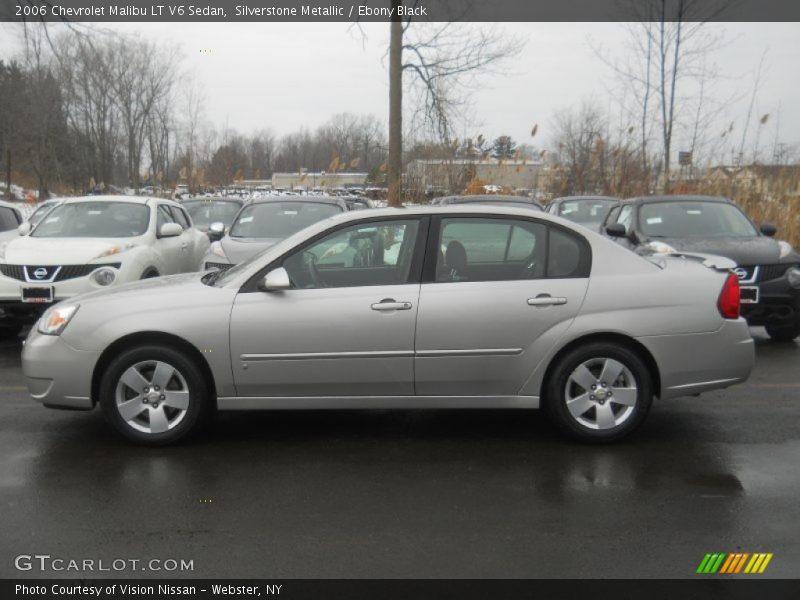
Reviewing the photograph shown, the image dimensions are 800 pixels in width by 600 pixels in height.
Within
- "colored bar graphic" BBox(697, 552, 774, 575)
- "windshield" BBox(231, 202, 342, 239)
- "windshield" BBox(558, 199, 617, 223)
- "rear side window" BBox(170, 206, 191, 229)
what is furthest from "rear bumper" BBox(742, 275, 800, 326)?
"rear side window" BBox(170, 206, 191, 229)

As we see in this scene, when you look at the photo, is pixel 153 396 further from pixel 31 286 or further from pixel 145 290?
pixel 31 286

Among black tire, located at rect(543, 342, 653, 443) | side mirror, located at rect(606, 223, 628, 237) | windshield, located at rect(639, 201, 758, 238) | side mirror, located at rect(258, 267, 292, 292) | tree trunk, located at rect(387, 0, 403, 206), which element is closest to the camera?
side mirror, located at rect(258, 267, 292, 292)

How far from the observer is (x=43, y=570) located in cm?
361

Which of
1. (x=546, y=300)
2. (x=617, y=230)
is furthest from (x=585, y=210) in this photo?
(x=546, y=300)

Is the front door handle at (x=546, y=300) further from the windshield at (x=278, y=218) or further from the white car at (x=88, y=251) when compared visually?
the windshield at (x=278, y=218)

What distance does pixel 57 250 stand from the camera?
9.23 metres

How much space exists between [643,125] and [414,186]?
7561 mm

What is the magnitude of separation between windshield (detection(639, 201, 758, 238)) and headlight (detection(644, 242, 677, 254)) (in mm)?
586

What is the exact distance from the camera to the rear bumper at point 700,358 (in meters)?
5.37

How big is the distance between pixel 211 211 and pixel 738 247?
472 inches

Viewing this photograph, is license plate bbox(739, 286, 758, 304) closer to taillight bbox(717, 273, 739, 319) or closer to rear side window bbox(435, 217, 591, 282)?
taillight bbox(717, 273, 739, 319)

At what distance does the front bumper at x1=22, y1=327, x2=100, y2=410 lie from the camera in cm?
535

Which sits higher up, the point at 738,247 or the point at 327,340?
the point at 738,247

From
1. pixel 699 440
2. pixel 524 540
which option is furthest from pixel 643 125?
pixel 524 540
